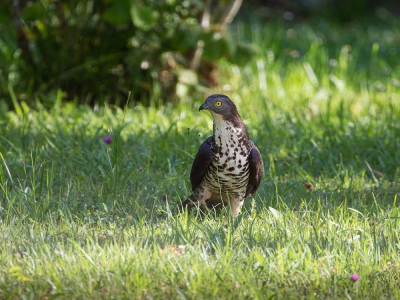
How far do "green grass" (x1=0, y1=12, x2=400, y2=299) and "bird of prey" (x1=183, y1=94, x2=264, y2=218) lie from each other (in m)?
0.21

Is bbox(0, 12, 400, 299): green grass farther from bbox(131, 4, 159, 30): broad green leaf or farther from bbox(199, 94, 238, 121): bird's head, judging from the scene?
bbox(131, 4, 159, 30): broad green leaf

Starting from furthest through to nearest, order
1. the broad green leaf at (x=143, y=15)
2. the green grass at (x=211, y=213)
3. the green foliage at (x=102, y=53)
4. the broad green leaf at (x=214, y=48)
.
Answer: the green foliage at (x=102, y=53), the broad green leaf at (x=214, y=48), the broad green leaf at (x=143, y=15), the green grass at (x=211, y=213)

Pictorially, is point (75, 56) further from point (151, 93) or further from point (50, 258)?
point (50, 258)

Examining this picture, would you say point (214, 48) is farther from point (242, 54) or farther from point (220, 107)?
point (220, 107)

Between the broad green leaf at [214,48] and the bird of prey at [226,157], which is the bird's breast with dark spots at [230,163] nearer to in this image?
the bird of prey at [226,157]

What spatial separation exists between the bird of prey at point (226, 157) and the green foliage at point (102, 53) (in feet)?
7.35

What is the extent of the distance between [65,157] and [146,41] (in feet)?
6.18

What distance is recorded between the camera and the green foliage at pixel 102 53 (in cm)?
635

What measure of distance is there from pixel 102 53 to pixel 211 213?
283 centimetres

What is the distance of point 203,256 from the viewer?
337 centimetres

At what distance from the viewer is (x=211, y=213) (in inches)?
174

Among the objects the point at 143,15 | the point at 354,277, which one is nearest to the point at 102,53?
the point at 143,15

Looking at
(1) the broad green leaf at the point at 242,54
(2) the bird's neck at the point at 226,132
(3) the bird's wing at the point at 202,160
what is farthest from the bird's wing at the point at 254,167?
(1) the broad green leaf at the point at 242,54

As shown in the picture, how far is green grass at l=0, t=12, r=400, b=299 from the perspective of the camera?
127 inches
